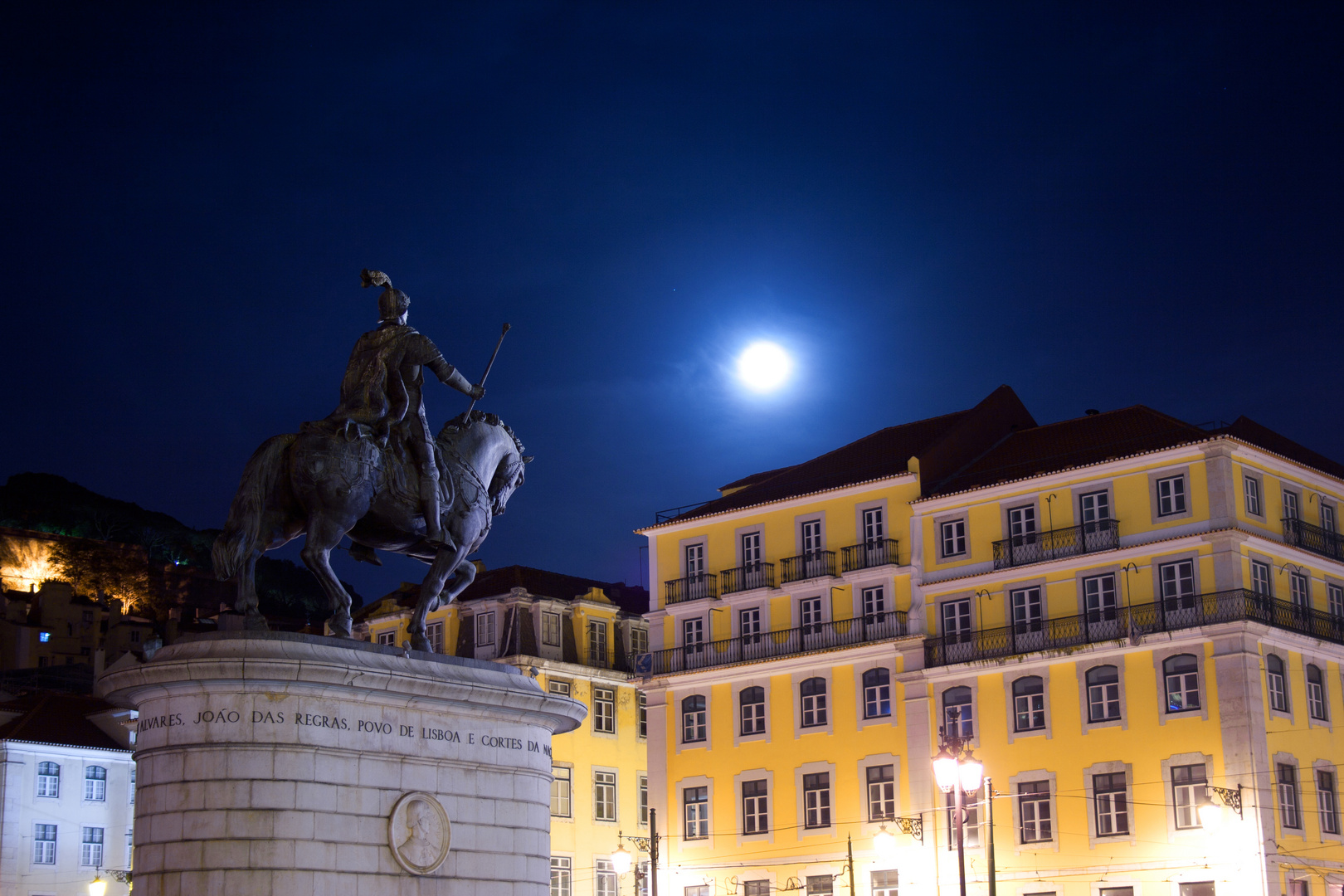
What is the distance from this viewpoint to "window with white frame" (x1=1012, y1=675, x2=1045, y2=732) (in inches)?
1919

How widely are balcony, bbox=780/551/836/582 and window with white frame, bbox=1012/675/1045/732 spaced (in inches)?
294

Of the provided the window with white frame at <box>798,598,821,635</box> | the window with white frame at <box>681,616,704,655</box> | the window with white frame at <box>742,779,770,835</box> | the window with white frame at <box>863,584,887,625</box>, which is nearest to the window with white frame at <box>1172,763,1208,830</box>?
the window with white frame at <box>863,584,887,625</box>

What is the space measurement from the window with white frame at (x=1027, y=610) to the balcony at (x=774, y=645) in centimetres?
366

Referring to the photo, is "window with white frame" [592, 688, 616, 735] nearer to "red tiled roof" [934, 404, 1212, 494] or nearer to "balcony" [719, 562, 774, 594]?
"balcony" [719, 562, 774, 594]

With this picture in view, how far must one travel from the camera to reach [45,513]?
143250 millimetres

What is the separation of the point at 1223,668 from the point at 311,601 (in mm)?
100322

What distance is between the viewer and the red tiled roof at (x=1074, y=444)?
4938 centimetres

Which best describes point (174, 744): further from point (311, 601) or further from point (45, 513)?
point (45, 513)

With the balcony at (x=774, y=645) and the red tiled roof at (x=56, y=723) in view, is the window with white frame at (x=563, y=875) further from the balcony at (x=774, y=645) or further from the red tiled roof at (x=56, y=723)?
the red tiled roof at (x=56, y=723)

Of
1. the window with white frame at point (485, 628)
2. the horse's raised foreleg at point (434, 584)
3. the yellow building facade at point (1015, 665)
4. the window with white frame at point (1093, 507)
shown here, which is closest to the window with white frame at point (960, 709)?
the yellow building facade at point (1015, 665)

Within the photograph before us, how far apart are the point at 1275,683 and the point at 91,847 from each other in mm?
41078

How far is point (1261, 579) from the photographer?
47500 mm

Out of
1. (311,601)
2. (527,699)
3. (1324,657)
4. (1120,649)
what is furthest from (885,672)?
(311,601)

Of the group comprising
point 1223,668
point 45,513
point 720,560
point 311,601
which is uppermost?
point 45,513
